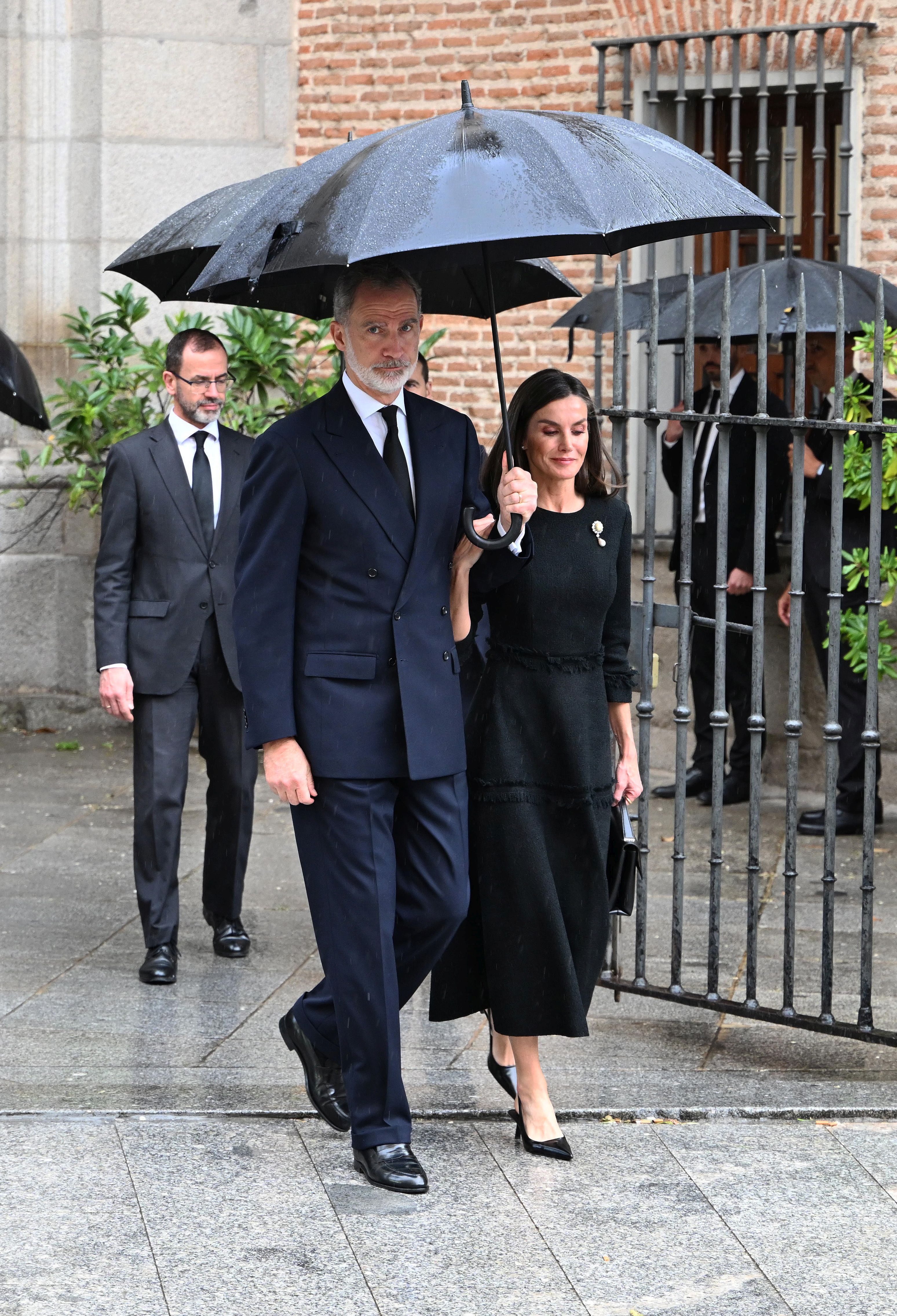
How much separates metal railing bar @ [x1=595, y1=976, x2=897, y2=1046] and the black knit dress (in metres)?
0.48

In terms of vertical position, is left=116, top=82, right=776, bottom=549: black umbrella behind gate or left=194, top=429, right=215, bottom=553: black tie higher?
left=116, top=82, right=776, bottom=549: black umbrella behind gate

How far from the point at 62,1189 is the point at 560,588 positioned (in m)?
1.84

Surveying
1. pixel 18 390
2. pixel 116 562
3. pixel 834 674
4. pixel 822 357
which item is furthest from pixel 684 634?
pixel 822 357

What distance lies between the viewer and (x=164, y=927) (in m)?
5.98

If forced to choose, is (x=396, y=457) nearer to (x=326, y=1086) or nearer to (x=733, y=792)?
(x=326, y=1086)

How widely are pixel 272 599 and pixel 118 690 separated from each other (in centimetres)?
201

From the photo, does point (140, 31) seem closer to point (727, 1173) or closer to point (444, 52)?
point (444, 52)

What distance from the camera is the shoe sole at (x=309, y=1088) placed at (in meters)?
4.45

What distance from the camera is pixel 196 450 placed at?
6.27 m

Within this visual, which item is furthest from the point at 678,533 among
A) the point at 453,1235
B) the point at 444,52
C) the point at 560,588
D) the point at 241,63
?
the point at 453,1235

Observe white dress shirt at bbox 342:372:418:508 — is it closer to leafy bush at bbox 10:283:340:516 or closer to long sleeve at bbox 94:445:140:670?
long sleeve at bbox 94:445:140:670

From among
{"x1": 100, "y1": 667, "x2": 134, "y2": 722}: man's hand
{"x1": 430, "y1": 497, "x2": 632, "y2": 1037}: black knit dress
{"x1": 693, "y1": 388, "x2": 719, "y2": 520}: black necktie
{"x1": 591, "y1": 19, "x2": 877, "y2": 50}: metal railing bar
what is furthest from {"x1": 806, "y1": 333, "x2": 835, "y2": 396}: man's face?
{"x1": 430, "y1": 497, "x2": 632, "y2": 1037}: black knit dress

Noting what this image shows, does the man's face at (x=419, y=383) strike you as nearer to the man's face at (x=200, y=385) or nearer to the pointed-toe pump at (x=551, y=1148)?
the man's face at (x=200, y=385)

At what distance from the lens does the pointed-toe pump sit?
4.35 metres
